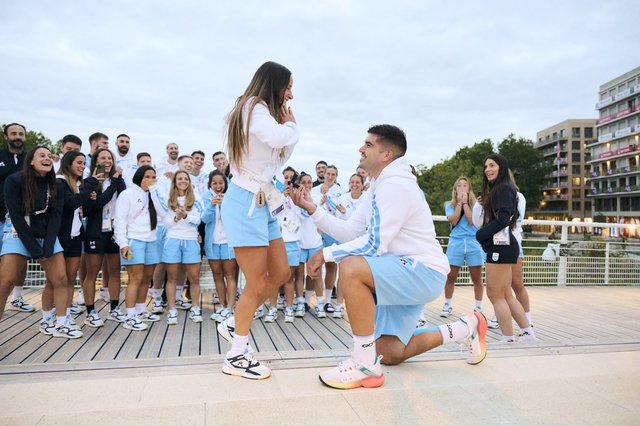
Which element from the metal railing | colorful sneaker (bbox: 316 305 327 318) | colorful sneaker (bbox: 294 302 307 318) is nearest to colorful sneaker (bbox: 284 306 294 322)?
colorful sneaker (bbox: 294 302 307 318)

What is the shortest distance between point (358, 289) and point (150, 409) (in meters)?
1.26

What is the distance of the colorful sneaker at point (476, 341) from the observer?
2.93 m

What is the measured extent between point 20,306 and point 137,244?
189 cm

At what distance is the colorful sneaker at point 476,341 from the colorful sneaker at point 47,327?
3.74 m

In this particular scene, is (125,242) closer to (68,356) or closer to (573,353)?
(68,356)

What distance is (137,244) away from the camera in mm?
4625

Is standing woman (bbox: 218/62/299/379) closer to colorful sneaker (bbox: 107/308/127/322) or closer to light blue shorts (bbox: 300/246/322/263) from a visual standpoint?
colorful sneaker (bbox: 107/308/127/322)

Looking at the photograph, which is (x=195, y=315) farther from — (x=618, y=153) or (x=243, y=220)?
(x=618, y=153)

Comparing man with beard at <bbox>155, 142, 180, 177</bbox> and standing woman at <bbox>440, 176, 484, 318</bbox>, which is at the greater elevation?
man with beard at <bbox>155, 142, 180, 177</bbox>

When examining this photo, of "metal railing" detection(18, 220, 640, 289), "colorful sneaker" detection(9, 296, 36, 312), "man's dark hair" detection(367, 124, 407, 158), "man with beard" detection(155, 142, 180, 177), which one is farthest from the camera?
"metal railing" detection(18, 220, 640, 289)

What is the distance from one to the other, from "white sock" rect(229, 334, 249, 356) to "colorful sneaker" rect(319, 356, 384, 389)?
0.54m

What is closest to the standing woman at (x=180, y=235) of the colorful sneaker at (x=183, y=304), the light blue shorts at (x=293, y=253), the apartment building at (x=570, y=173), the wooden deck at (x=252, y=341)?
the wooden deck at (x=252, y=341)

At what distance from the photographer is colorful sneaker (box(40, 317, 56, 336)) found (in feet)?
13.6

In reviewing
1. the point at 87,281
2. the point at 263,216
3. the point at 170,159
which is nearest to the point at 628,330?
the point at 263,216
